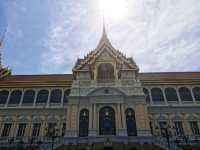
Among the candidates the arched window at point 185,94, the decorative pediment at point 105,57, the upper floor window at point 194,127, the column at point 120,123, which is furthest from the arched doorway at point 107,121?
the arched window at point 185,94

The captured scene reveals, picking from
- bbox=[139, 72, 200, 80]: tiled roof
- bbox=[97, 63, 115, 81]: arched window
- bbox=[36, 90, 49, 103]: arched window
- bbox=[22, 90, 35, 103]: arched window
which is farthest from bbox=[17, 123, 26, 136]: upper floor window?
bbox=[139, 72, 200, 80]: tiled roof

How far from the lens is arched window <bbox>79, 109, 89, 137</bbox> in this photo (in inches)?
1144

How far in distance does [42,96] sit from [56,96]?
8.09 ft

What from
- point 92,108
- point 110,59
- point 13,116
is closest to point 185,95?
point 110,59

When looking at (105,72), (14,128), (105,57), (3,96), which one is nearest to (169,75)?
(105,57)

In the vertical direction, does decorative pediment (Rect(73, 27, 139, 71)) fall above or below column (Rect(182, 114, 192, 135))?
above

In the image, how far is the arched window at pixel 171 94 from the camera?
→ 35156 millimetres

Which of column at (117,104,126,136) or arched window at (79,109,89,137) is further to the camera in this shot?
arched window at (79,109,89,137)

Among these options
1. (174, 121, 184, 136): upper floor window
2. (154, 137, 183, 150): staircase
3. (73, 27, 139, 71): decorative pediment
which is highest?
(73, 27, 139, 71): decorative pediment

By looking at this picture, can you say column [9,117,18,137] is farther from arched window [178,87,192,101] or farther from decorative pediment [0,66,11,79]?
arched window [178,87,192,101]

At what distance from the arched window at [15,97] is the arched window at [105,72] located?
1443cm

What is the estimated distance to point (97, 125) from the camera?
2936cm

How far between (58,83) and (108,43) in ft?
38.6

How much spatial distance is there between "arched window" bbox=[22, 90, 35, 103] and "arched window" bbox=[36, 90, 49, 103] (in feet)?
3.37
